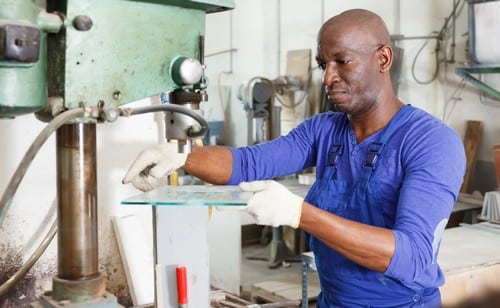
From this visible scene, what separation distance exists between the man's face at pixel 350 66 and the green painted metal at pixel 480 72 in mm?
2008

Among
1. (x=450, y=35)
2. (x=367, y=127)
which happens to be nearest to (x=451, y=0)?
(x=450, y=35)

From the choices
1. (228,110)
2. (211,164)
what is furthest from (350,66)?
(228,110)

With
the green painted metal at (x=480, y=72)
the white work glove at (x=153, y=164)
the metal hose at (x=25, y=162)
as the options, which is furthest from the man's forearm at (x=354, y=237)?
the green painted metal at (x=480, y=72)

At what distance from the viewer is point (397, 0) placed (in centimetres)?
381

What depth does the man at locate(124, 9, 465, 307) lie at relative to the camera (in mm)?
1024

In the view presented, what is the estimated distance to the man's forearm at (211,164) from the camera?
4.42 ft

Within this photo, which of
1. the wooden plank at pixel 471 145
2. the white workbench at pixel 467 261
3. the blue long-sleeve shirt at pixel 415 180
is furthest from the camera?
the wooden plank at pixel 471 145

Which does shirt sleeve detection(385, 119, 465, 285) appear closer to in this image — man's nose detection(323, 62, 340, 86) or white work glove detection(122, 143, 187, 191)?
man's nose detection(323, 62, 340, 86)

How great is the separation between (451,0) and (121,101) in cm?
313

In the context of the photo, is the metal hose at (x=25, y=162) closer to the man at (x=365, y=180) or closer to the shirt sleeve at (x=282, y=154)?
the man at (x=365, y=180)

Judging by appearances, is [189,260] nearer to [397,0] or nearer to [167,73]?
[167,73]

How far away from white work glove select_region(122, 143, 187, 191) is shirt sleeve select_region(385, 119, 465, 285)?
0.47 metres

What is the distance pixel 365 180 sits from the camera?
3.91ft

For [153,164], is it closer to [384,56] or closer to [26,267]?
[26,267]
